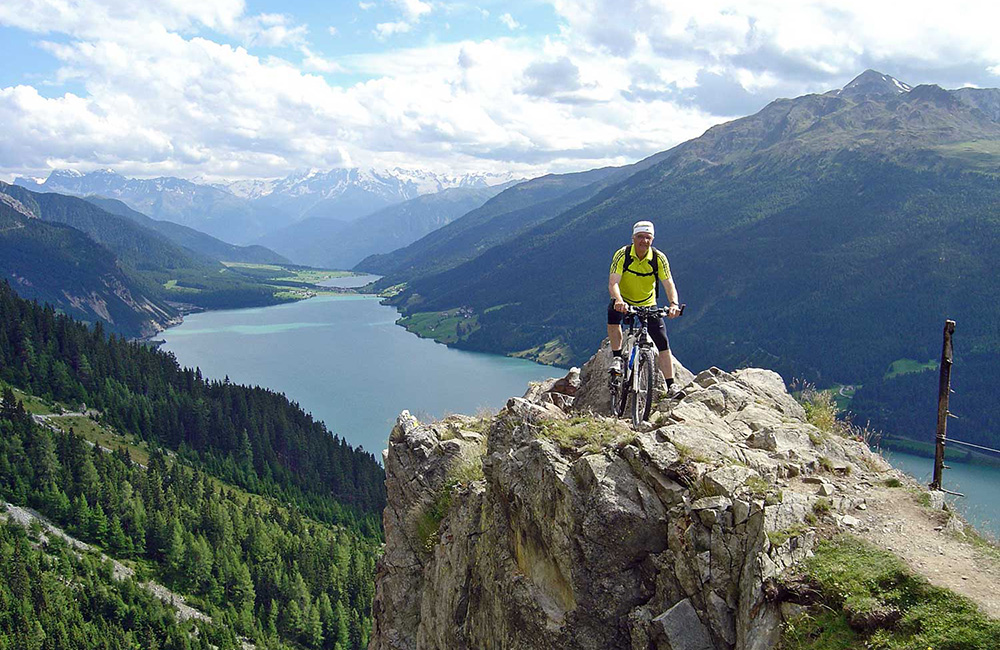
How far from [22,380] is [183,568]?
52.7 metres

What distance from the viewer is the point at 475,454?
655 inches

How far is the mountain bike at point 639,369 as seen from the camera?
12.9 meters

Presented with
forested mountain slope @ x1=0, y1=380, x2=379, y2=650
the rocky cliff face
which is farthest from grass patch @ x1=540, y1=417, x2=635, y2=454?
forested mountain slope @ x1=0, y1=380, x2=379, y2=650

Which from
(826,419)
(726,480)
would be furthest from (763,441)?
(826,419)

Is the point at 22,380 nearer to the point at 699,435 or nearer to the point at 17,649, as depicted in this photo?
the point at 17,649

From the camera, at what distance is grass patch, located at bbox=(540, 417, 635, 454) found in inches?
422

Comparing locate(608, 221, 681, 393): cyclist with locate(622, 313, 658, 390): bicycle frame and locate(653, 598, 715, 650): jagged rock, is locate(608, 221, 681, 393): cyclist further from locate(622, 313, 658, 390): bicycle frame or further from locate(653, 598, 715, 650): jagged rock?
locate(653, 598, 715, 650): jagged rock

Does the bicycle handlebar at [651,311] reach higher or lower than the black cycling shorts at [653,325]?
higher

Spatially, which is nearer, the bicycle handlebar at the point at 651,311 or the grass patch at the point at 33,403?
the bicycle handlebar at the point at 651,311

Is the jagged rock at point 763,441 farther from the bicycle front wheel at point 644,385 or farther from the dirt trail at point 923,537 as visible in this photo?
the bicycle front wheel at point 644,385

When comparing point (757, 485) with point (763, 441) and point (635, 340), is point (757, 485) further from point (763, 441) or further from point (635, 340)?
point (635, 340)

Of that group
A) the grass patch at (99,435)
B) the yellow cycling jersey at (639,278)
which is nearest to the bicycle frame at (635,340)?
the yellow cycling jersey at (639,278)

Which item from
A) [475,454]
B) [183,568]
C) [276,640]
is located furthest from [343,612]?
[475,454]

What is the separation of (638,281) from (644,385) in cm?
195
